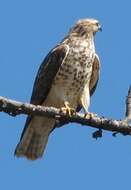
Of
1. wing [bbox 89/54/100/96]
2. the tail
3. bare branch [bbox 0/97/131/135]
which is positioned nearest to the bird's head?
wing [bbox 89/54/100/96]

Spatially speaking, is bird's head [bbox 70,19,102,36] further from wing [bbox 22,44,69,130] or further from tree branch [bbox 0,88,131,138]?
tree branch [bbox 0,88,131,138]

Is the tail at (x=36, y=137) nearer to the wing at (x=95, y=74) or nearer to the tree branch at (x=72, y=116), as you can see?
the wing at (x=95, y=74)

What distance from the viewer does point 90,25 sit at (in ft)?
33.6

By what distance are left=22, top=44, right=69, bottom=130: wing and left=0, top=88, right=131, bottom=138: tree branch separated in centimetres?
202

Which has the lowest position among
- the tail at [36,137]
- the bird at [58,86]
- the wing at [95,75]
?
the tail at [36,137]

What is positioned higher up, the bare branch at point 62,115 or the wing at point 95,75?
the wing at point 95,75

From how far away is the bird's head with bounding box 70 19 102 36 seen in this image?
10125 mm

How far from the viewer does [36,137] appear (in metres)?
9.50

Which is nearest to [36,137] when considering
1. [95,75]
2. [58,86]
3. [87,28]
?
[58,86]

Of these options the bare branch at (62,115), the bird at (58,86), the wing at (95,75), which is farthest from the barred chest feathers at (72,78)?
the bare branch at (62,115)

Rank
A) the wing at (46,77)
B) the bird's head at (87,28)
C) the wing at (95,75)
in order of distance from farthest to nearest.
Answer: the bird's head at (87,28) → the wing at (95,75) → the wing at (46,77)

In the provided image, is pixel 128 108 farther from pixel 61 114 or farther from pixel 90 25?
pixel 90 25

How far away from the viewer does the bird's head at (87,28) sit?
33.2 feet

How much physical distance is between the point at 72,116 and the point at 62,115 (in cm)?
29
